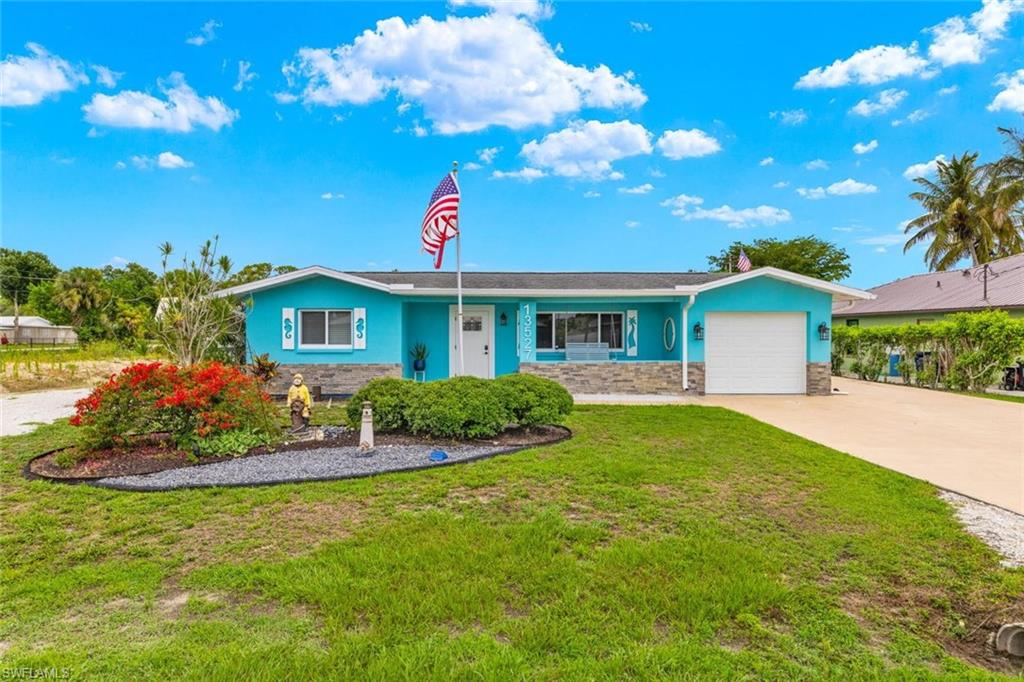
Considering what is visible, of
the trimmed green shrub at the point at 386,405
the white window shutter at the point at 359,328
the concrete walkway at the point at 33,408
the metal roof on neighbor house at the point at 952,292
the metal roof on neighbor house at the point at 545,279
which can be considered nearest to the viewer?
the trimmed green shrub at the point at 386,405

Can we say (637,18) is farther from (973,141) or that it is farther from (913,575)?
(973,141)

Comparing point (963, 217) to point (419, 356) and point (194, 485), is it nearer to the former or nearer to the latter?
point (419, 356)

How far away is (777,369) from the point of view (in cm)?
1362

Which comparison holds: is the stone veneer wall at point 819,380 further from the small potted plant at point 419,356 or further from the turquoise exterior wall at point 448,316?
the small potted plant at point 419,356

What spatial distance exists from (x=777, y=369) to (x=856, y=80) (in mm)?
10859

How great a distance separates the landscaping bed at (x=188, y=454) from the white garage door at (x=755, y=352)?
7546 mm

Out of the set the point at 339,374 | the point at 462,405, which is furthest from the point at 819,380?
the point at 339,374

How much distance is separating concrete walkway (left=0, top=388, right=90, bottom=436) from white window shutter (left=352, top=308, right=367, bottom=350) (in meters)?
5.64

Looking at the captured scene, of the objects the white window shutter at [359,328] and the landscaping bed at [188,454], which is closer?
the landscaping bed at [188,454]

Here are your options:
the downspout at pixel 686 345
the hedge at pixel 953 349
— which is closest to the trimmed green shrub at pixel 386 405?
the downspout at pixel 686 345

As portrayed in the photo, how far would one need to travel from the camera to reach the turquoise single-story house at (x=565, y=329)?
42.2 feet

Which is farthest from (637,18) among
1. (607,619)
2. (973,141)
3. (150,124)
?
(973,141)

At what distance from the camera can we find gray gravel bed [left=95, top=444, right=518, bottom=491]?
509cm

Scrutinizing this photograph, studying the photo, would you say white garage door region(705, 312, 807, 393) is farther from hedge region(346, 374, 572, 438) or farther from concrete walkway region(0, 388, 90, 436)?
concrete walkway region(0, 388, 90, 436)
